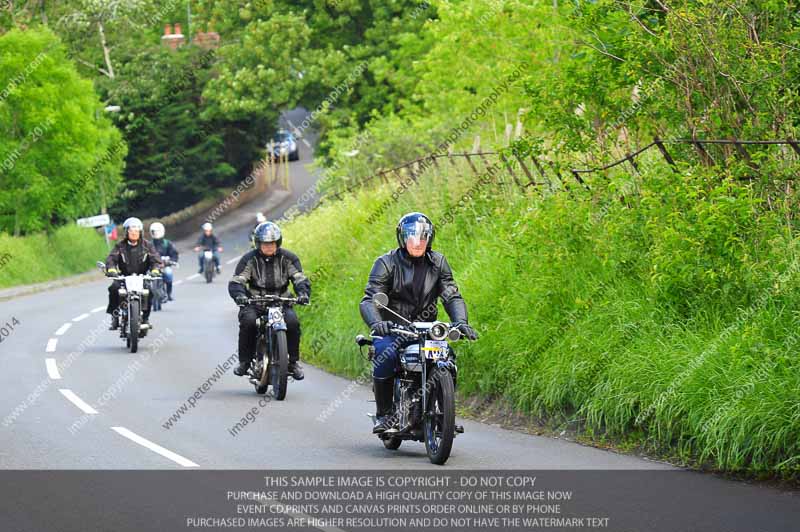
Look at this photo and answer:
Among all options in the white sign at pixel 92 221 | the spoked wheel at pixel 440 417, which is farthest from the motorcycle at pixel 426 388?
the white sign at pixel 92 221

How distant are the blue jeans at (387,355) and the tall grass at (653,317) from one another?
5.50 feet

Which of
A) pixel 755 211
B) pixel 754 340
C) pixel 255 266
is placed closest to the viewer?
pixel 754 340

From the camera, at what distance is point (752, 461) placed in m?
9.38

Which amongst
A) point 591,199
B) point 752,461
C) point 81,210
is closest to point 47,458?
point 752,461

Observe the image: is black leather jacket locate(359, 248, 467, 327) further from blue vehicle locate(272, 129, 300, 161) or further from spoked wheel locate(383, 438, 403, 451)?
blue vehicle locate(272, 129, 300, 161)

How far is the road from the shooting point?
1081cm

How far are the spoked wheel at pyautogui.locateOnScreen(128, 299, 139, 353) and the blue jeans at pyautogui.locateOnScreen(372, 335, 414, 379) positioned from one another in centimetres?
1036

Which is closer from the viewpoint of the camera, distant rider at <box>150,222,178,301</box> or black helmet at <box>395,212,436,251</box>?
black helmet at <box>395,212,436,251</box>

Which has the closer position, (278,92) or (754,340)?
(754,340)

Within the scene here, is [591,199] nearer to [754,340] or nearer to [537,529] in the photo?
[754,340]

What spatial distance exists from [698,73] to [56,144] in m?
32.3

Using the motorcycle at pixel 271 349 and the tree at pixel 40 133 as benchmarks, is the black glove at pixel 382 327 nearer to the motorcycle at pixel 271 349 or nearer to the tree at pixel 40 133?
the motorcycle at pixel 271 349

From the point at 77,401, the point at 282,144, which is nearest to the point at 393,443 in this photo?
the point at 77,401

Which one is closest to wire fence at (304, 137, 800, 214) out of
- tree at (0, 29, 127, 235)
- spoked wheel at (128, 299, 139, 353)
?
spoked wheel at (128, 299, 139, 353)
